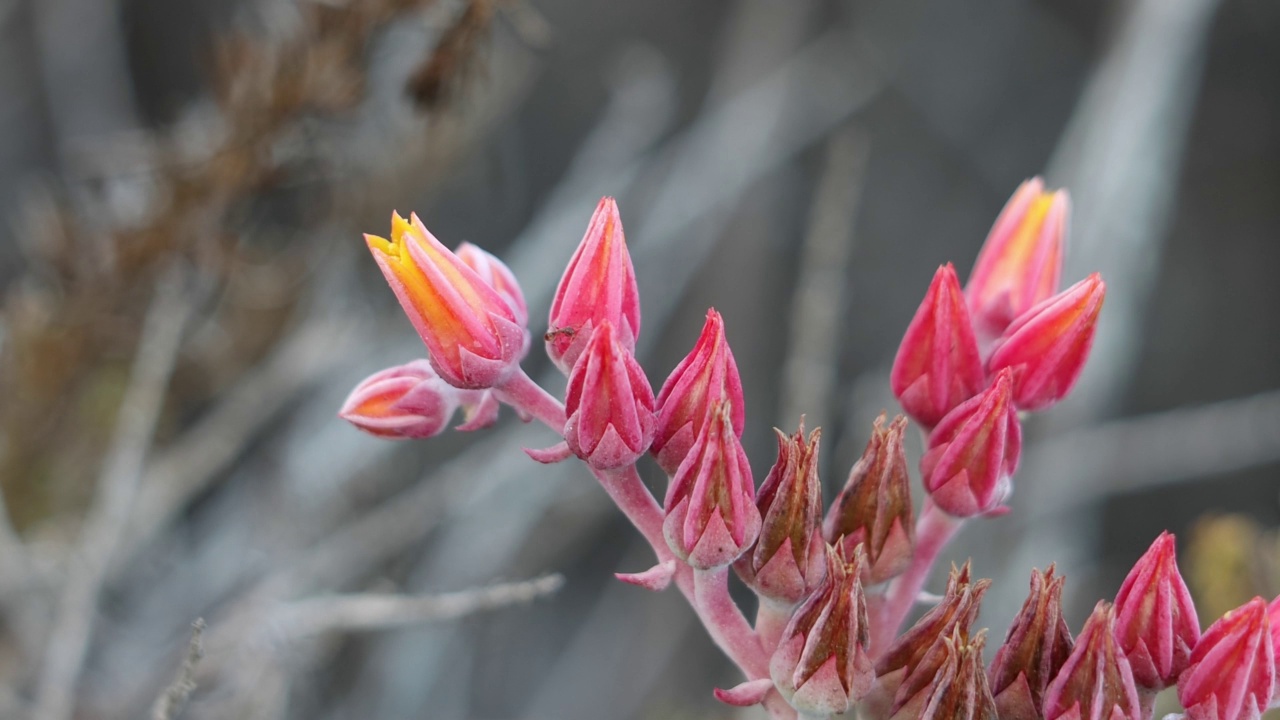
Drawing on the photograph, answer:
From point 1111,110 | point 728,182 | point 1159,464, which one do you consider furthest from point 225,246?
point 1159,464

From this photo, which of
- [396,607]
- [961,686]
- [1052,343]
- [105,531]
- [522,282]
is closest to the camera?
[961,686]

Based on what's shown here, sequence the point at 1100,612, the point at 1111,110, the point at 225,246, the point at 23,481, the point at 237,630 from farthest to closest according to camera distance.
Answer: the point at 1111,110 → the point at 23,481 → the point at 225,246 → the point at 237,630 → the point at 1100,612

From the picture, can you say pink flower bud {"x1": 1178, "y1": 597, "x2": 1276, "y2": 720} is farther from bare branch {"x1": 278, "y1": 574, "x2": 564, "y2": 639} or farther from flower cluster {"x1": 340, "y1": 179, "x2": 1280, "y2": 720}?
bare branch {"x1": 278, "y1": 574, "x2": 564, "y2": 639}

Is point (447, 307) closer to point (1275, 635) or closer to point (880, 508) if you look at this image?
point (880, 508)

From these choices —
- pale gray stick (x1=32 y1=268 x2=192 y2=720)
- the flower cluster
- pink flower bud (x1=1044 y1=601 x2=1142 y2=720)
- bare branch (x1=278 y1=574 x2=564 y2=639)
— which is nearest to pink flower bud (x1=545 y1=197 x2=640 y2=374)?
the flower cluster

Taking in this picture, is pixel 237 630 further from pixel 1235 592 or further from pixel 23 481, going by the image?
pixel 1235 592

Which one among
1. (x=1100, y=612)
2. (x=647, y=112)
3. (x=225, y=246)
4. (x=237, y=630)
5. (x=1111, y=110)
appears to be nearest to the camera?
(x=1100, y=612)

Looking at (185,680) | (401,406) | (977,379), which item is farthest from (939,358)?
(185,680)
